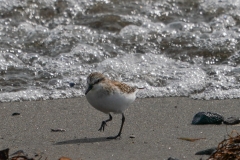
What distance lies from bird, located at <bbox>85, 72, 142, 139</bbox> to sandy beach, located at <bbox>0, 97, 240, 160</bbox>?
25 cm

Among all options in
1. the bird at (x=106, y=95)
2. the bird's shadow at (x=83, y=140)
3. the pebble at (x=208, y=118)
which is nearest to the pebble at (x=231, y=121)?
the pebble at (x=208, y=118)

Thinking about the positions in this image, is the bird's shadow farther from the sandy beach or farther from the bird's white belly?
the bird's white belly

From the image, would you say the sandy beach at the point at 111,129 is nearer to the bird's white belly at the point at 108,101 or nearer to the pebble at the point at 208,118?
the pebble at the point at 208,118

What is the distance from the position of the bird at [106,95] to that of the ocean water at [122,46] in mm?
1219

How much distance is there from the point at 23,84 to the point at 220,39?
289 centimetres

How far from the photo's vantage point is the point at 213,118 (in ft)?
17.3

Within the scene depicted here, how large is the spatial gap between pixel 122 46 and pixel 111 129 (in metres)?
2.67

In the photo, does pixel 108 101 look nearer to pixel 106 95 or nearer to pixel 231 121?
pixel 106 95

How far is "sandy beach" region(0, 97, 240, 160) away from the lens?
15.1 ft

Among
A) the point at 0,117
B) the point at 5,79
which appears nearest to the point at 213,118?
the point at 0,117

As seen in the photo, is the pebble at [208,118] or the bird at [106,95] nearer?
the bird at [106,95]

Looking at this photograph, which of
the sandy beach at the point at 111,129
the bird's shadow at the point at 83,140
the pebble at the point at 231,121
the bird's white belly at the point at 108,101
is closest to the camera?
the sandy beach at the point at 111,129

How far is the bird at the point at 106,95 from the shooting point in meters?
5.03

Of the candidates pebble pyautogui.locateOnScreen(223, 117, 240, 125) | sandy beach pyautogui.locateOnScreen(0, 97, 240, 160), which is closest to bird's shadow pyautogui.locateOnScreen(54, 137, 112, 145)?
sandy beach pyautogui.locateOnScreen(0, 97, 240, 160)
